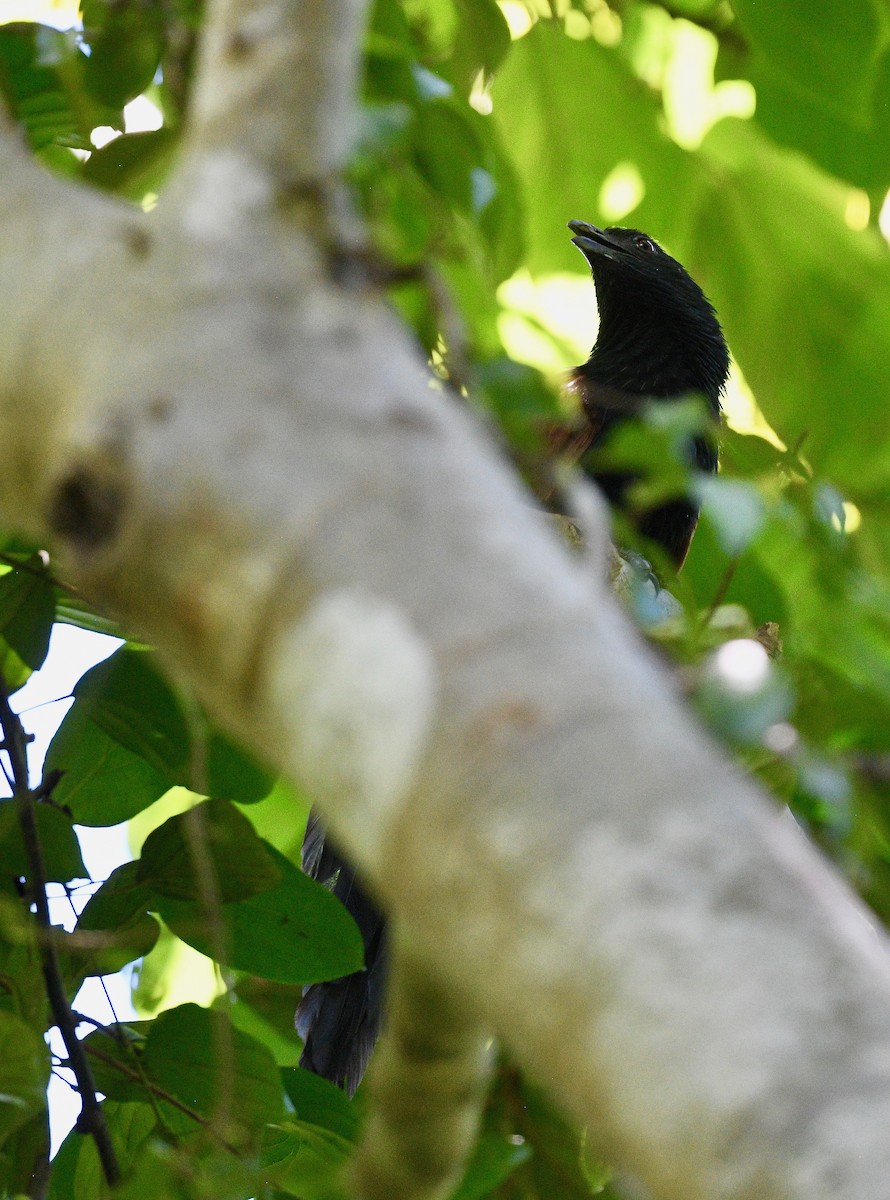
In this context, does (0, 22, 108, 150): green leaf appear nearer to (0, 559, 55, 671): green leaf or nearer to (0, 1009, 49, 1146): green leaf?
(0, 559, 55, 671): green leaf

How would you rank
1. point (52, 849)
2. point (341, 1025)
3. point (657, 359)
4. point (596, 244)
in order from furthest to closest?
point (657, 359), point (596, 244), point (341, 1025), point (52, 849)

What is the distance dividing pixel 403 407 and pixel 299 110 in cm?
28

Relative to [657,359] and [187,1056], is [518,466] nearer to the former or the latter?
[187,1056]

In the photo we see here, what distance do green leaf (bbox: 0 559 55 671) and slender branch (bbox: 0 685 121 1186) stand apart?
0.64ft

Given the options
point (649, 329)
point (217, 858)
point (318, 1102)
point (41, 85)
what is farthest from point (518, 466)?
point (649, 329)

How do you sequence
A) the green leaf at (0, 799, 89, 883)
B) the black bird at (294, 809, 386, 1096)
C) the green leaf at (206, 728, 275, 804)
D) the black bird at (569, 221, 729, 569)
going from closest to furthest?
the green leaf at (0, 799, 89, 883), the green leaf at (206, 728, 275, 804), the black bird at (294, 809, 386, 1096), the black bird at (569, 221, 729, 569)

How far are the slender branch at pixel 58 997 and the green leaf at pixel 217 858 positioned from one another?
0.49 feet

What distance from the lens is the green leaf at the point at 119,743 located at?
6.53 ft

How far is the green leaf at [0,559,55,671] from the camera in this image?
6.65 feet

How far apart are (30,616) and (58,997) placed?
58cm

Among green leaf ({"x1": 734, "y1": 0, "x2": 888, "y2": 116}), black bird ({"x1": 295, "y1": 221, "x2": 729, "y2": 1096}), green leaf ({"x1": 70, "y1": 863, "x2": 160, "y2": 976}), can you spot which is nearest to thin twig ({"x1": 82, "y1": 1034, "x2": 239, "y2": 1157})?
green leaf ({"x1": 70, "y1": 863, "x2": 160, "y2": 976})

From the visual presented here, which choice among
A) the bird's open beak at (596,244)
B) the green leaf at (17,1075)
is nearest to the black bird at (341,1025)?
the green leaf at (17,1075)

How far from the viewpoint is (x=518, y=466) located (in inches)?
52.6

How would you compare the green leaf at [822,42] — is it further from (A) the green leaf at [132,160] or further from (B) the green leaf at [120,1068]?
(B) the green leaf at [120,1068]
